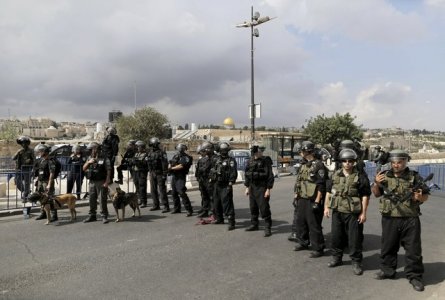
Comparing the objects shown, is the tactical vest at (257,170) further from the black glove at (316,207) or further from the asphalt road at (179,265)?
the black glove at (316,207)

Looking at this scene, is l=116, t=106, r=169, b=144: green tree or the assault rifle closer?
the assault rifle

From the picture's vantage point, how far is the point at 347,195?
18.3 ft

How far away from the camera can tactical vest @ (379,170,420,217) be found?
201 inches

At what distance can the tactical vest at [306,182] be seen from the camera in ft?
20.8

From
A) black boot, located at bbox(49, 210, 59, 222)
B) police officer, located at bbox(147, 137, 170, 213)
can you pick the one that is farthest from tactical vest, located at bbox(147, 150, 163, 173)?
black boot, located at bbox(49, 210, 59, 222)

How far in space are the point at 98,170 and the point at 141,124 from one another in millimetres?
31749

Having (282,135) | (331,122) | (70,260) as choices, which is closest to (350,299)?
(70,260)

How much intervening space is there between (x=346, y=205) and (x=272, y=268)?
1.40 metres

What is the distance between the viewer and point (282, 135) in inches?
1056

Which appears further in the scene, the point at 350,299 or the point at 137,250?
the point at 137,250

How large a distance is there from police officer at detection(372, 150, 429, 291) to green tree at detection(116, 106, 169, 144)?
35.6m

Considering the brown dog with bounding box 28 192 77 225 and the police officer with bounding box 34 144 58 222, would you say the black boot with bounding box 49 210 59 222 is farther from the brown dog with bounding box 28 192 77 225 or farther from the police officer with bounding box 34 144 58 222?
the brown dog with bounding box 28 192 77 225

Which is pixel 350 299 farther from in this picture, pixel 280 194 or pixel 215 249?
pixel 280 194

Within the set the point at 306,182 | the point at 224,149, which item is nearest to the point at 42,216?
the point at 224,149
